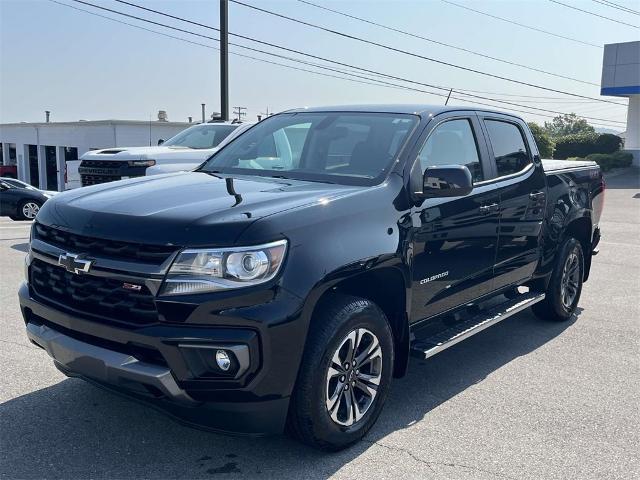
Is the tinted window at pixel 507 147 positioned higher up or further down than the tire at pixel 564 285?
higher up

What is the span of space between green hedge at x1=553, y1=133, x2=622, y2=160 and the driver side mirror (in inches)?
1356

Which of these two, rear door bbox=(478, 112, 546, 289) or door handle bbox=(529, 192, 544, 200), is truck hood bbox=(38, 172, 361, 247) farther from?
door handle bbox=(529, 192, 544, 200)

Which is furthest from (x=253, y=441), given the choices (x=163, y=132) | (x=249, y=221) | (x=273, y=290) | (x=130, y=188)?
(x=163, y=132)

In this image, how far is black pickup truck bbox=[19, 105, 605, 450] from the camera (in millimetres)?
3006

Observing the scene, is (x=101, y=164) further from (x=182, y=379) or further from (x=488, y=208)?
(x=182, y=379)

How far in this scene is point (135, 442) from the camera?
11.7 feet

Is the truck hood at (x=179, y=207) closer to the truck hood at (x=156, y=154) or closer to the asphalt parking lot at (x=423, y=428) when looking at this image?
the asphalt parking lot at (x=423, y=428)

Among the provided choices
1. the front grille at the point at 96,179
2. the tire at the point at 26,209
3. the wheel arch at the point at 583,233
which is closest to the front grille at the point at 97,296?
the wheel arch at the point at 583,233

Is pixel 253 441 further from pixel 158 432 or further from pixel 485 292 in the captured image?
pixel 485 292

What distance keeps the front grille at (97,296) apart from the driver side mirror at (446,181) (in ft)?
5.94

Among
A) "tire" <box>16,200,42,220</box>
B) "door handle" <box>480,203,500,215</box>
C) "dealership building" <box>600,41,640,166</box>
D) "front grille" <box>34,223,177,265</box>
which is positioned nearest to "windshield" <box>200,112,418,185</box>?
"door handle" <box>480,203,500,215</box>

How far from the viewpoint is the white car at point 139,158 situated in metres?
10.0

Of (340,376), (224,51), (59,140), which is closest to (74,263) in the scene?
(340,376)

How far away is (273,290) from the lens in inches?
120
